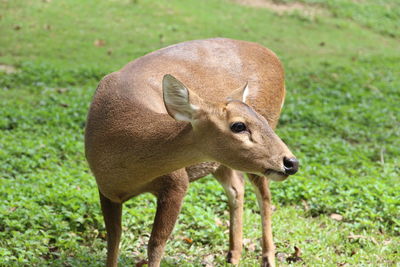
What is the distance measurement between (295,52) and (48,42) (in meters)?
5.16

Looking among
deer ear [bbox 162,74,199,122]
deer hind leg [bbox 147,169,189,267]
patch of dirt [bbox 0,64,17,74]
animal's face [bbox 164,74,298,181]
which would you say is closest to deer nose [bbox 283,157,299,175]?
animal's face [bbox 164,74,298,181]

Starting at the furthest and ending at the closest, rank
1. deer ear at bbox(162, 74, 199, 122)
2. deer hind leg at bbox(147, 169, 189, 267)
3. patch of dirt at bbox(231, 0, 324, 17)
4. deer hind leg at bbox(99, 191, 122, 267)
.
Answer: patch of dirt at bbox(231, 0, 324, 17), deer hind leg at bbox(99, 191, 122, 267), deer hind leg at bbox(147, 169, 189, 267), deer ear at bbox(162, 74, 199, 122)

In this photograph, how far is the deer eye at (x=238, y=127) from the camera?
3.33 meters

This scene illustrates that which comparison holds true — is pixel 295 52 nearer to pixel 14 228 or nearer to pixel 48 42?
pixel 48 42

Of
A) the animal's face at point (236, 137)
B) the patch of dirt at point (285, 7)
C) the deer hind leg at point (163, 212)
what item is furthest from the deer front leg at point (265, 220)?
the patch of dirt at point (285, 7)

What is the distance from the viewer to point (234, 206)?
193 inches

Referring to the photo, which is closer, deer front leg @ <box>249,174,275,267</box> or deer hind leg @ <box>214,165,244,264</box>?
deer front leg @ <box>249,174,275,267</box>

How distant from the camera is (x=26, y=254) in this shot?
441cm

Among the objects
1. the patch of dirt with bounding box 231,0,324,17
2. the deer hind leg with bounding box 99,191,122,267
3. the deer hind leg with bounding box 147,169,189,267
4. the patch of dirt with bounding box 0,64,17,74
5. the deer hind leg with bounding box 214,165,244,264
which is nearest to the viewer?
the deer hind leg with bounding box 147,169,189,267

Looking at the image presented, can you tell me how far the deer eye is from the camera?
10.9 ft

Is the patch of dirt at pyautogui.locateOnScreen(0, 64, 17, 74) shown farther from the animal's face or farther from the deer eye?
the deer eye

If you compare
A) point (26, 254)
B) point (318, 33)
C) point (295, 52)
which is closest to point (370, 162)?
point (26, 254)

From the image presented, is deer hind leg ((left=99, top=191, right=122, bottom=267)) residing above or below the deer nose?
below

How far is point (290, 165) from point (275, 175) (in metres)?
0.11
